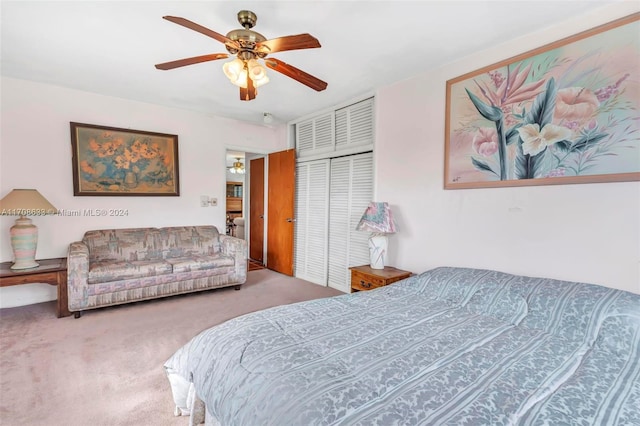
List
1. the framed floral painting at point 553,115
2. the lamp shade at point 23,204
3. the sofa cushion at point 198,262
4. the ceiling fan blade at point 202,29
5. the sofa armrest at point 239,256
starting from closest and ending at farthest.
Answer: the ceiling fan blade at point 202,29
the framed floral painting at point 553,115
the lamp shade at point 23,204
the sofa cushion at point 198,262
the sofa armrest at point 239,256

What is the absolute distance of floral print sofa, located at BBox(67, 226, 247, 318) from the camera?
2.91 m

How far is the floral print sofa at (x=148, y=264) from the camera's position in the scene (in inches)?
114

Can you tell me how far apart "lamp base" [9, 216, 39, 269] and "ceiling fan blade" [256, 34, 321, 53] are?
298cm

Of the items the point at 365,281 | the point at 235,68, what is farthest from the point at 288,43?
the point at 365,281

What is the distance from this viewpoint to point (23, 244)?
2.89 m

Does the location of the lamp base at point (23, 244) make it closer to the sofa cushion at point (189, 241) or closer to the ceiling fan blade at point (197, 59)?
the sofa cushion at point (189, 241)

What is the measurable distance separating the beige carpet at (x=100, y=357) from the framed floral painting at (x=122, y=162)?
1410mm

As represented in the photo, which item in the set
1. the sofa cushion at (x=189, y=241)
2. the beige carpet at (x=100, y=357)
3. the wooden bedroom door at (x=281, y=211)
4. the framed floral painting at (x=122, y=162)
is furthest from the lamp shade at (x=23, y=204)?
the wooden bedroom door at (x=281, y=211)

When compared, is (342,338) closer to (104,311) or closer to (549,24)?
(549,24)

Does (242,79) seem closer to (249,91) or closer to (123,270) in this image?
(249,91)

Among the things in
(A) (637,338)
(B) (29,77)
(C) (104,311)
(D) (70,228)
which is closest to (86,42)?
(B) (29,77)

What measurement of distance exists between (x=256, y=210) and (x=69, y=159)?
2.74 m

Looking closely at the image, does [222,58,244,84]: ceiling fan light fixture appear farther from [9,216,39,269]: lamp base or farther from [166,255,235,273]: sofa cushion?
[9,216,39,269]: lamp base

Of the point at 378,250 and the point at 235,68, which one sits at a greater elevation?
the point at 235,68
